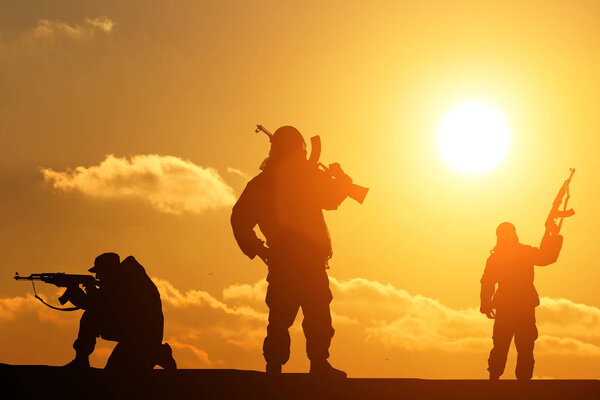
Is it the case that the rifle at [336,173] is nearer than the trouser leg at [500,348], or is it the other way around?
the rifle at [336,173]

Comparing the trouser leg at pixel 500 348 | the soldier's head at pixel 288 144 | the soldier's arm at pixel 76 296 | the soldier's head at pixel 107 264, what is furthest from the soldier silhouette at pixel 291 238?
the soldier's arm at pixel 76 296

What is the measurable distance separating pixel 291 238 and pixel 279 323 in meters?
1.00

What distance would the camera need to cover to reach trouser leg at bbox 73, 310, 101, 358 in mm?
13453

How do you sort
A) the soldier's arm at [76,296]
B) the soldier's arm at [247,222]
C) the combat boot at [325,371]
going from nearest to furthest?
the combat boot at [325,371]
the soldier's arm at [247,222]
the soldier's arm at [76,296]

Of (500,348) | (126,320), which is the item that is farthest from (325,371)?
(500,348)

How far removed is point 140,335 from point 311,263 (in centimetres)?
399

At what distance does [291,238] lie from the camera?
10523 mm

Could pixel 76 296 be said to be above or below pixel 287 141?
below

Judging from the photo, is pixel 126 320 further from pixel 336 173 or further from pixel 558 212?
pixel 558 212

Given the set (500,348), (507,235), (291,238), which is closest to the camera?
(291,238)

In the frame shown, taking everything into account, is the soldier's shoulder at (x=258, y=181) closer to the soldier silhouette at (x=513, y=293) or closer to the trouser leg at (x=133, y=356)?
the trouser leg at (x=133, y=356)

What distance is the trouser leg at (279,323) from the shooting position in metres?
10.3

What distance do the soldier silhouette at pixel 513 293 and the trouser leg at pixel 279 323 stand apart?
535 cm

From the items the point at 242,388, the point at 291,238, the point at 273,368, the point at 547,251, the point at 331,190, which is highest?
the point at 547,251
